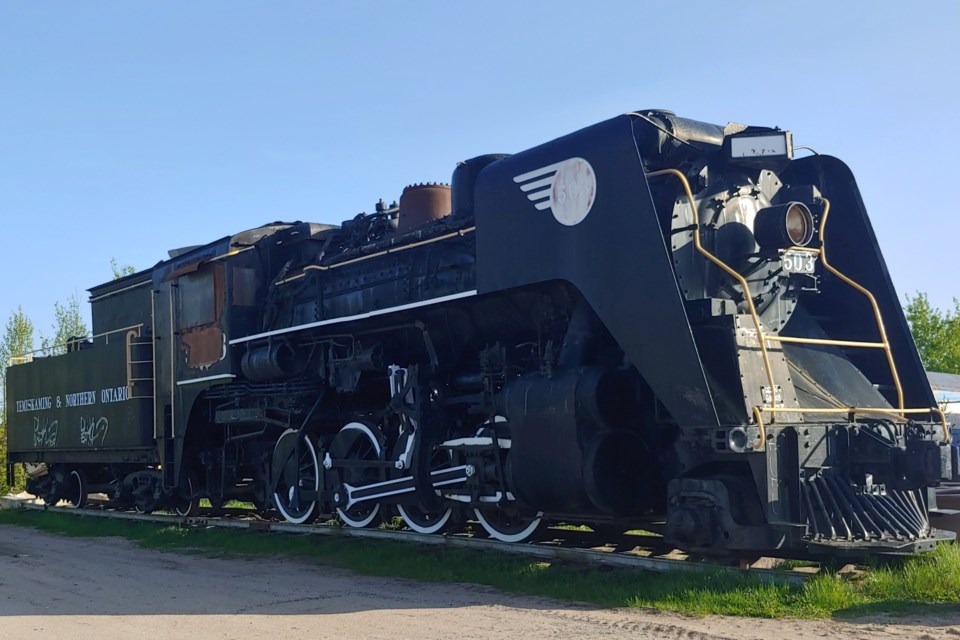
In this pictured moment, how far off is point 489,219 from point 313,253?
13.7 feet

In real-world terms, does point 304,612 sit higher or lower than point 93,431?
lower

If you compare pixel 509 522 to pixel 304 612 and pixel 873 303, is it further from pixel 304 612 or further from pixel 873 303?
pixel 873 303

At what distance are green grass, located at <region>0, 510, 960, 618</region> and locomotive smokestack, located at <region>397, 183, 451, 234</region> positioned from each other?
3478 millimetres

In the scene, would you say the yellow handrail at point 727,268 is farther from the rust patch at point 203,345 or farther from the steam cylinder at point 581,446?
the rust patch at point 203,345

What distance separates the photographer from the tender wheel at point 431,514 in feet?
30.8

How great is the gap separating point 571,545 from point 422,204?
4.13 m

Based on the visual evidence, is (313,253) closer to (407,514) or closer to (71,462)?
(407,514)

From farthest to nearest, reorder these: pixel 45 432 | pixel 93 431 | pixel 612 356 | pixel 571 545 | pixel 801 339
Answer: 1. pixel 45 432
2. pixel 93 431
3. pixel 571 545
4. pixel 612 356
5. pixel 801 339

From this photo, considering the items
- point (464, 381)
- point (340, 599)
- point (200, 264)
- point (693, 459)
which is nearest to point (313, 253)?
point (200, 264)

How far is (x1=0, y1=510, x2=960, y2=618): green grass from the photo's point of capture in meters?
5.98

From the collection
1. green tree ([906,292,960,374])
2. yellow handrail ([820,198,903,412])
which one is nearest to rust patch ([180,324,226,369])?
yellow handrail ([820,198,903,412])

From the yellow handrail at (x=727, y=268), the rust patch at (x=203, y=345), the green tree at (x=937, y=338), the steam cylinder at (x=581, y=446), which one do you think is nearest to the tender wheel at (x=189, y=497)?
the rust patch at (x=203, y=345)

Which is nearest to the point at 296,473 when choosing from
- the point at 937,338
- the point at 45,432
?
the point at 45,432

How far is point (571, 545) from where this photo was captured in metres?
8.64
